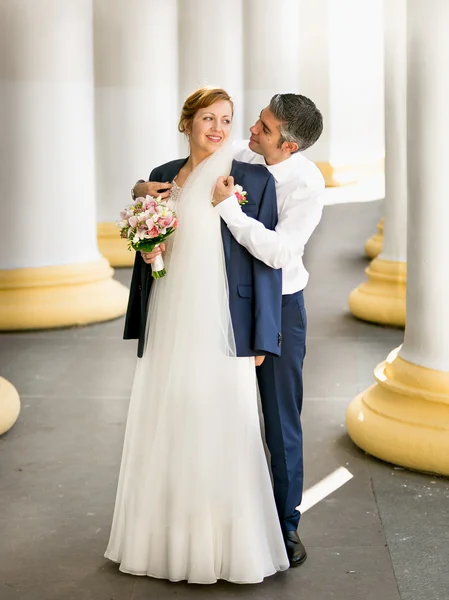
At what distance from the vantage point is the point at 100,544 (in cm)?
479

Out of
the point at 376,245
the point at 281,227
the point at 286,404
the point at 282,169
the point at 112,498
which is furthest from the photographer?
the point at 376,245

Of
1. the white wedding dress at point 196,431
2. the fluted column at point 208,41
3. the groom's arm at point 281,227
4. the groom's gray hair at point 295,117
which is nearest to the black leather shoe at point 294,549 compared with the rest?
the white wedding dress at point 196,431

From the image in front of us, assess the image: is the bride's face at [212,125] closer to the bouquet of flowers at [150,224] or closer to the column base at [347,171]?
the bouquet of flowers at [150,224]

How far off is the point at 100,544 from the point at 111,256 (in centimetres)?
944

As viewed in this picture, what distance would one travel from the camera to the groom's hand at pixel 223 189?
4039 millimetres

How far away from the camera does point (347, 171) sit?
79.5 feet

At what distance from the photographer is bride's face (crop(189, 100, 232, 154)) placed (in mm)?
4109

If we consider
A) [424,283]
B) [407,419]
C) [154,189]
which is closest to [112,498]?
[407,419]

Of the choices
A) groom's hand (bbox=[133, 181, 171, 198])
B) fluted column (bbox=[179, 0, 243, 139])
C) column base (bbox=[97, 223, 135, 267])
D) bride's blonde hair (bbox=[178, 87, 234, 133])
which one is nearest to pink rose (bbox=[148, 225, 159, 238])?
groom's hand (bbox=[133, 181, 171, 198])

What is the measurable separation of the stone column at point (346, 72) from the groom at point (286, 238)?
20.7 m

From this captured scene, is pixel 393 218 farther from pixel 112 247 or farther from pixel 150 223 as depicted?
pixel 150 223

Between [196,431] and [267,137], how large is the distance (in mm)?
1266

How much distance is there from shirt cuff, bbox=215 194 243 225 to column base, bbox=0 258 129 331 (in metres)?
6.19

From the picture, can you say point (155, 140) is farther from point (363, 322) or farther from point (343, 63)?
point (343, 63)
